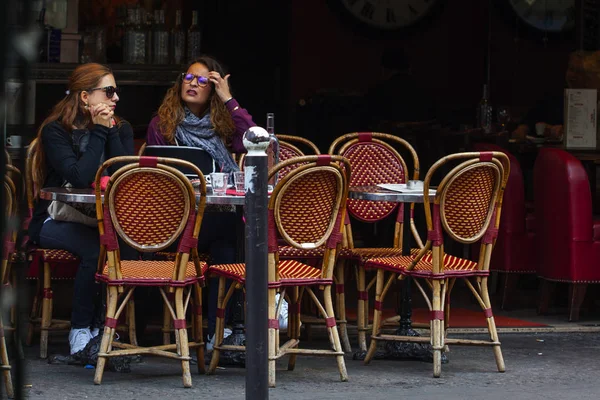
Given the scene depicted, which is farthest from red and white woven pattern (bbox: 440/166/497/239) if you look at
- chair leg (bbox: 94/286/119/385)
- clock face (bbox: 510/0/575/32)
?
clock face (bbox: 510/0/575/32)

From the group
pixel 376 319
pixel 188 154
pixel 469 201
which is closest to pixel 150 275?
pixel 188 154

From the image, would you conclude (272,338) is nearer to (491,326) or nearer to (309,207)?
(309,207)

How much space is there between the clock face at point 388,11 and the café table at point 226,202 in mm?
8266

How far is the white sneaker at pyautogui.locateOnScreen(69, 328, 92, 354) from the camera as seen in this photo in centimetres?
567

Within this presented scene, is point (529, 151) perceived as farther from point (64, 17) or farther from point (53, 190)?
point (53, 190)

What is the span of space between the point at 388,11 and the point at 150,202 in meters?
9.09

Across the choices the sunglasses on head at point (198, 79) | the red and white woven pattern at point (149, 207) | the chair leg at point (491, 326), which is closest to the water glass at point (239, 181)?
the red and white woven pattern at point (149, 207)

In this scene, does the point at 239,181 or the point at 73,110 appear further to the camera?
the point at 73,110

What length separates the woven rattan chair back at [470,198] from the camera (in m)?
5.52

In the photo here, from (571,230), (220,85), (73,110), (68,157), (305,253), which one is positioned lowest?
(305,253)

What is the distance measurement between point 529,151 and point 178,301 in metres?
4.46

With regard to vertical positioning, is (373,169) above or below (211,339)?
above

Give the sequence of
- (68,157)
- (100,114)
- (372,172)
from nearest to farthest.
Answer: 1. (68,157)
2. (100,114)
3. (372,172)

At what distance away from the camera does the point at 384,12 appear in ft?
45.3
